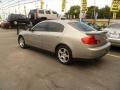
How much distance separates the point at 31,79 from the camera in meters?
4.53

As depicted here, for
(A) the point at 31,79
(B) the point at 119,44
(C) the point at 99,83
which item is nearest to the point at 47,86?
(A) the point at 31,79

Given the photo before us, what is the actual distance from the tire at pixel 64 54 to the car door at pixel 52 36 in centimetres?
27

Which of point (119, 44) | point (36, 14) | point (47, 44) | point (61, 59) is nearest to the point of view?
point (61, 59)

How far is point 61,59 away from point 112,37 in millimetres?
3181

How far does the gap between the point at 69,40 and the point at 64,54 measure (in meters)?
0.60

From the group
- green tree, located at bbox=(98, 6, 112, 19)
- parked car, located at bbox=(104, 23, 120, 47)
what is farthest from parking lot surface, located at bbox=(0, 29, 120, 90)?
green tree, located at bbox=(98, 6, 112, 19)

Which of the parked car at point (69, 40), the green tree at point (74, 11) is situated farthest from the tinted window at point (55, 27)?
the green tree at point (74, 11)

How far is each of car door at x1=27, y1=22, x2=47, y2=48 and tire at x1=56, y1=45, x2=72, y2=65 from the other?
118 cm

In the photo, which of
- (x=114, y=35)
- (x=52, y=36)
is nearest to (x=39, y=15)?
(x=114, y=35)

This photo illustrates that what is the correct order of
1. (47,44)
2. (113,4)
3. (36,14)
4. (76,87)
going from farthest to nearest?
(36,14) < (113,4) < (47,44) < (76,87)

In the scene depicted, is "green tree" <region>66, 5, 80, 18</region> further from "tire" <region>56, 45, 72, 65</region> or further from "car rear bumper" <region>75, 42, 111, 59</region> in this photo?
"car rear bumper" <region>75, 42, 111, 59</region>

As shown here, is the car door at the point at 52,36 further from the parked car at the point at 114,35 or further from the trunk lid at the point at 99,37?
the parked car at the point at 114,35

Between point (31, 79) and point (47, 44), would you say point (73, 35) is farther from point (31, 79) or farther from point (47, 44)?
point (31, 79)

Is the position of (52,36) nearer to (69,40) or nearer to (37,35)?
(69,40)
